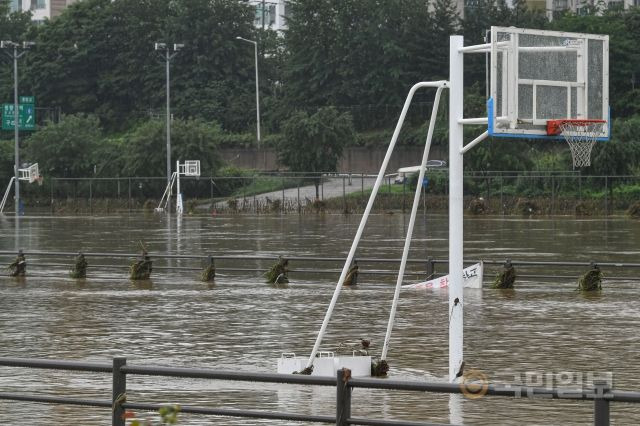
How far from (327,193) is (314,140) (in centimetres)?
348

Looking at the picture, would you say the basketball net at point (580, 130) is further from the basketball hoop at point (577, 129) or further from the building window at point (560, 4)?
the building window at point (560, 4)

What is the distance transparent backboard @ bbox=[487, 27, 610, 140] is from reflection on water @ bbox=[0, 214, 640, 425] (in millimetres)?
2936

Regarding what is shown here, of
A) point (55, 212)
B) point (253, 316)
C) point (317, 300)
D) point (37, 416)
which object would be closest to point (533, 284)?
point (317, 300)

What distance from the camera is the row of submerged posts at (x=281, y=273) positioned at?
2769cm

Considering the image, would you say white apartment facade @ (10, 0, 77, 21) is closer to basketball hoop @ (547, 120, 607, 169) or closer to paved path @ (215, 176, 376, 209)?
paved path @ (215, 176, 376, 209)

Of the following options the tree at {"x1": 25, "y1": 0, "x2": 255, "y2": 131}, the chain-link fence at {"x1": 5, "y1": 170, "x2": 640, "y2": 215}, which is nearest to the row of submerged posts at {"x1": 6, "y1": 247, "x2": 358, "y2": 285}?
the chain-link fence at {"x1": 5, "y1": 170, "x2": 640, "y2": 215}

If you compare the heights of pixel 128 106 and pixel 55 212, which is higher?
pixel 128 106

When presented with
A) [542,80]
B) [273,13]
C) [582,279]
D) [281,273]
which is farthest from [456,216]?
[273,13]

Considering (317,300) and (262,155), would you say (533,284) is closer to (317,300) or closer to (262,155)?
(317,300)

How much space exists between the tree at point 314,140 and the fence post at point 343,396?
7569cm

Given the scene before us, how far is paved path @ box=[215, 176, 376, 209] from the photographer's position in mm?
82688

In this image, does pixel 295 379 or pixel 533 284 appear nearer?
pixel 295 379

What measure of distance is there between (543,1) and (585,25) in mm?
23945

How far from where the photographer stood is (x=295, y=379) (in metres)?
9.74
